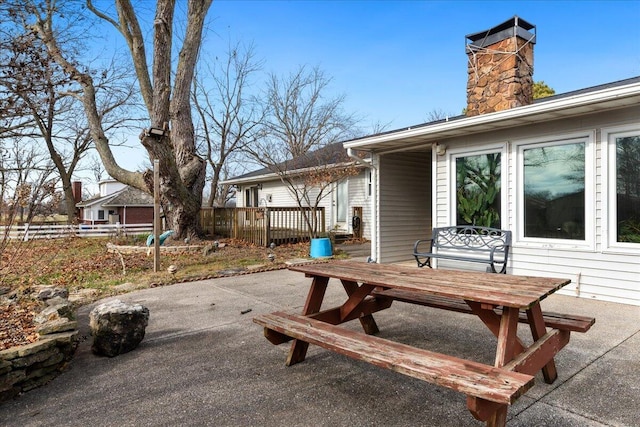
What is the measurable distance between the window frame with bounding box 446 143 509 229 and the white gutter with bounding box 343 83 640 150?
1.87ft

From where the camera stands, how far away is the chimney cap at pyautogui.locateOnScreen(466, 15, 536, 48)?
6152mm

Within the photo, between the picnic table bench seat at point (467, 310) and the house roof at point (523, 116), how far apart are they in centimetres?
274

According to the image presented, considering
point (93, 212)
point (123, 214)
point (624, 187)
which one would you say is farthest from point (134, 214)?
point (624, 187)

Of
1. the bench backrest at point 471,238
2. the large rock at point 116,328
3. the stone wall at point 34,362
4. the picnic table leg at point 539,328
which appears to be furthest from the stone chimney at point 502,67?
the stone wall at point 34,362

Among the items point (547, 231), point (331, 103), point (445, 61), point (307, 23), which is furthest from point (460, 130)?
point (331, 103)

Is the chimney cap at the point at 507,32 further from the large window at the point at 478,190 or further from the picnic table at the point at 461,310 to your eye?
the picnic table at the point at 461,310

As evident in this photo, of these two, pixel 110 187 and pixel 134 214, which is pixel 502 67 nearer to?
pixel 134 214

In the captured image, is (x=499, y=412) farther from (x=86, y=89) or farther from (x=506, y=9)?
(x=506, y=9)

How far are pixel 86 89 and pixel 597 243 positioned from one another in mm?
12543

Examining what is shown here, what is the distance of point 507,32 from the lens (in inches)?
245

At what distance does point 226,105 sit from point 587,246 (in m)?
20.1

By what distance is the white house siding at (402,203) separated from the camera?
767 centimetres

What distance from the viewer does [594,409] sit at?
2191 millimetres

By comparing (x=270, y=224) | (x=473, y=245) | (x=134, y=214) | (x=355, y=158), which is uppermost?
(x=355, y=158)
